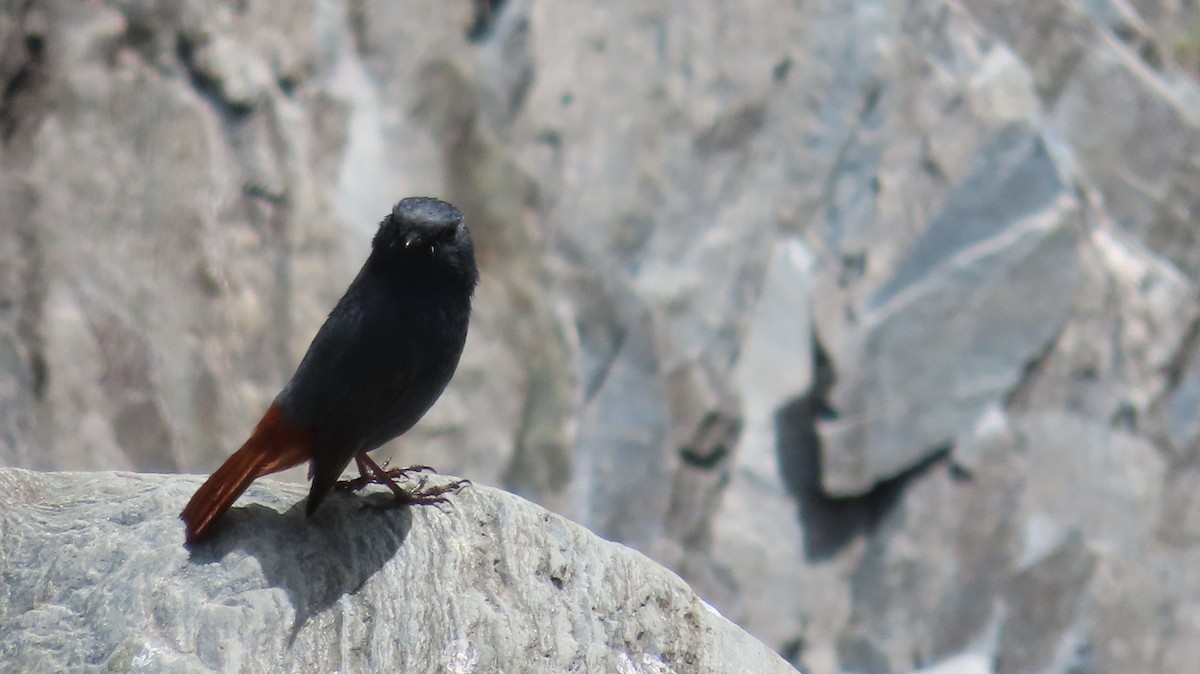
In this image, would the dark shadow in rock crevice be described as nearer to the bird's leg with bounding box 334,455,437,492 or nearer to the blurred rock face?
the blurred rock face

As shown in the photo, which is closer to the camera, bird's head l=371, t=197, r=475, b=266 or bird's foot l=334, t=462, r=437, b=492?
bird's head l=371, t=197, r=475, b=266

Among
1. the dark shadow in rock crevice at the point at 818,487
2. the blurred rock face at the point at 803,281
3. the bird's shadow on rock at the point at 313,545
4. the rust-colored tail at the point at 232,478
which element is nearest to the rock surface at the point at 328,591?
the bird's shadow on rock at the point at 313,545

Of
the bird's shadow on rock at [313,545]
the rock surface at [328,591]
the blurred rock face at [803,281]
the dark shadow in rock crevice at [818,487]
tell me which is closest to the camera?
the rock surface at [328,591]

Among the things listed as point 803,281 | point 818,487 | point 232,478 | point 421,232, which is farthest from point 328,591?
point 803,281

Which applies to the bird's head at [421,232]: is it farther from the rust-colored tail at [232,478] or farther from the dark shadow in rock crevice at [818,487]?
the dark shadow in rock crevice at [818,487]

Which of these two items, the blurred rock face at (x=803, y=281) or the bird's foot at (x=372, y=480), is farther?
the blurred rock face at (x=803, y=281)

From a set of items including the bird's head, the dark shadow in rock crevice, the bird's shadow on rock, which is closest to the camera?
the bird's shadow on rock

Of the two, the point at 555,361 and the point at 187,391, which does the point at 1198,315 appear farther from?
the point at 187,391

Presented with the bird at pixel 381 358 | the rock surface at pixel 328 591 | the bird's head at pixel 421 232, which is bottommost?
the rock surface at pixel 328 591

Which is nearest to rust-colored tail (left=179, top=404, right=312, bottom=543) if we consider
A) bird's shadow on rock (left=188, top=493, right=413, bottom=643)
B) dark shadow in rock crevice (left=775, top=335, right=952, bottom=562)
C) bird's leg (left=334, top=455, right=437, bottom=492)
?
bird's shadow on rock (left=188, top=493, right=413, bottom=643)
